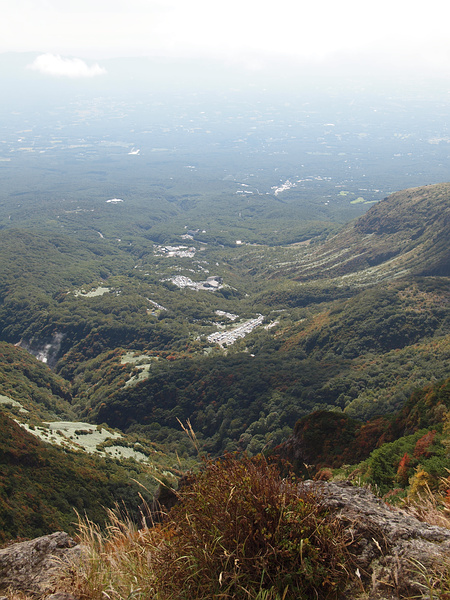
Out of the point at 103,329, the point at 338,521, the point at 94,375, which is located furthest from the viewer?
the point at 103,329

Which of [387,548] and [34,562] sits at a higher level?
[387,548]

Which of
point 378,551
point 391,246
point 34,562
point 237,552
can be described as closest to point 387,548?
point 378,551

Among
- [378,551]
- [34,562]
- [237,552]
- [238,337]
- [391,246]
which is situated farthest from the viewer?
[391,246]

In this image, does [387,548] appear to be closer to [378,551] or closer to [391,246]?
[378,551]

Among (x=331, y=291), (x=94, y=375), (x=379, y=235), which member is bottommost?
(x=94, y=375)

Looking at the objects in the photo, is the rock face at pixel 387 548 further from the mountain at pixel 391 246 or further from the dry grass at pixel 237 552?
the mountain at pixel 391 246

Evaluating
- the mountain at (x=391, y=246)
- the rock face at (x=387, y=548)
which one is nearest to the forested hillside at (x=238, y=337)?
the mountain at (x=391, y=246)

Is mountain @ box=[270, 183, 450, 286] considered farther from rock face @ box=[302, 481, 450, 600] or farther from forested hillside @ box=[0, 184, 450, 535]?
rock face @ box=[302, 481, 450, 600]

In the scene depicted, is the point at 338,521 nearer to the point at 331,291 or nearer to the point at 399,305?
the point at 399,305

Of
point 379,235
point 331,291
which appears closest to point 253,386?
point 331,291
